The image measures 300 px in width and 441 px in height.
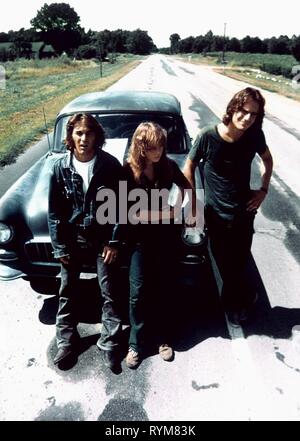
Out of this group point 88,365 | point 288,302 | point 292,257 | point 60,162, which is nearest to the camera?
point 60,162

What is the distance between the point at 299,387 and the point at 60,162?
2.60 m

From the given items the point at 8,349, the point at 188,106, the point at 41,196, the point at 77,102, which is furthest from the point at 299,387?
the point at 188,106

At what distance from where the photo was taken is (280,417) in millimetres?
2635

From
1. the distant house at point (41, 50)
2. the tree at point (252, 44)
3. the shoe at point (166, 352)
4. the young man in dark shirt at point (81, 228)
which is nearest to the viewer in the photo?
the young man in dark shirt at point (81, 228)

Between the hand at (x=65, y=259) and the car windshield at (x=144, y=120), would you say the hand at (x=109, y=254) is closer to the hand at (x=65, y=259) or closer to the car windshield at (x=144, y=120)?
the hand at (x=65, y=259)

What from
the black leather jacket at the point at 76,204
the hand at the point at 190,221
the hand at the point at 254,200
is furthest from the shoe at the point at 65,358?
the hand at the point at 254,200

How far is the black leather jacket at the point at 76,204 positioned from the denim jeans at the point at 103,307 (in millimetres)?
170

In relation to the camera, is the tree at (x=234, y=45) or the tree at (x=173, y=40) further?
the tree at (x=173, y=40)

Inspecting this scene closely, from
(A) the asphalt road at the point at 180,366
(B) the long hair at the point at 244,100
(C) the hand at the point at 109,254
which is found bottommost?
(A) the asphalt road at the point at 180,366

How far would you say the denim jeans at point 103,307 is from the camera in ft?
9.97

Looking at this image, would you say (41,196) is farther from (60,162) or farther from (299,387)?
(299,387)

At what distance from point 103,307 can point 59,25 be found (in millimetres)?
117868

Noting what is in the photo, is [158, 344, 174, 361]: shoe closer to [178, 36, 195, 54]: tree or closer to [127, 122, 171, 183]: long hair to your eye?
[127, 122, 171, 183]: long hair

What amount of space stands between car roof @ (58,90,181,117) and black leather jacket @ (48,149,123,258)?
1.80 metres
